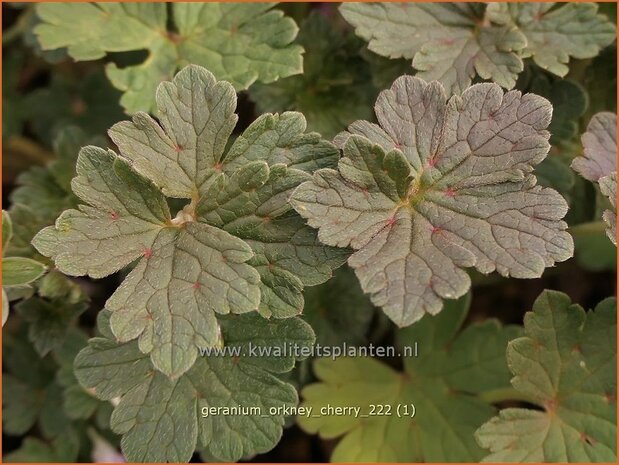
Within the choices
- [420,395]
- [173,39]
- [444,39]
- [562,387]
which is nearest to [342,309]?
[420,395]

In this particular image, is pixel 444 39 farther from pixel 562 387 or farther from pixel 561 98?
pixel 562 387

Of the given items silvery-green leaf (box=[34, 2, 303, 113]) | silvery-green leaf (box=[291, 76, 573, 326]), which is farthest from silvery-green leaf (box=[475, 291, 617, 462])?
silvery-green leaf (box=[34, 2, 303, 113])

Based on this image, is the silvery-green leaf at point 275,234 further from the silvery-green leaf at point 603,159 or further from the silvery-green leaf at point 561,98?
the silvery-green leaf at point 561,98

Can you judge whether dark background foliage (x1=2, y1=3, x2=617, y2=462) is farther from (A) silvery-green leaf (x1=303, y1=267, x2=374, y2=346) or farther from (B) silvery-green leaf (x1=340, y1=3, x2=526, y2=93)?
(B) silvery-green leaf (x1=340, y1=3, x2=526, y2=93)

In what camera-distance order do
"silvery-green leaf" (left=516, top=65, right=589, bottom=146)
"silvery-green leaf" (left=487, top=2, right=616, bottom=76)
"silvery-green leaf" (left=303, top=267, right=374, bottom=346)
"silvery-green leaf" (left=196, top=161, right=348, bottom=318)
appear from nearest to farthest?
"silvery-green leaf" (left=196, top=161, right=348, bottom=318)
"silvery-green leaf" (left=487, top=2, right=616, bottom=76)
"silvery-green leaf" (left=516, top=65, right=589, bottom=146)
"silvery-green leaf" (left=303, top=267, right=374, bottom=346)

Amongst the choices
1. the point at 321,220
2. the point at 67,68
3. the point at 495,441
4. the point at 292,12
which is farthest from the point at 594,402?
the point at 67,68

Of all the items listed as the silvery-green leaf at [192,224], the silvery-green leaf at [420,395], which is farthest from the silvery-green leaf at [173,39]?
the silvery-green leaf at [420,395]

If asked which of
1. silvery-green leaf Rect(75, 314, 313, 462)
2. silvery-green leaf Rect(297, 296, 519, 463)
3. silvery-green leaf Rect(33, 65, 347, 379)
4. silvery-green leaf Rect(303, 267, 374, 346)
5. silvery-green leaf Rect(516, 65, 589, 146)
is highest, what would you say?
silvery-green leaf Rect(33, 65, 347, 379)
